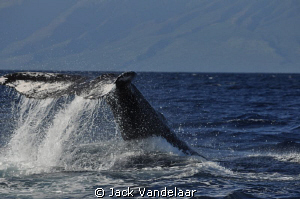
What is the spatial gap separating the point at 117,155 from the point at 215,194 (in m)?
1.88

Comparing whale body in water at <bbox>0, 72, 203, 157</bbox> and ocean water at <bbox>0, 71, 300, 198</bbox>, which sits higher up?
whale body in water at <bbox>0, 72, 203, 157</bbox>

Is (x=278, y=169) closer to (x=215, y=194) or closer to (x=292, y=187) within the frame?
(x=292, y=187)

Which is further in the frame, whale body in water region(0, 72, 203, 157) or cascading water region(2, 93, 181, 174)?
cascading water region(2, 93, 181, 174)

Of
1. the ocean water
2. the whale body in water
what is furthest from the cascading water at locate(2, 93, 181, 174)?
the whale body in water

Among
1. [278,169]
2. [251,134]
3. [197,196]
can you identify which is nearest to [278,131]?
[251,134]

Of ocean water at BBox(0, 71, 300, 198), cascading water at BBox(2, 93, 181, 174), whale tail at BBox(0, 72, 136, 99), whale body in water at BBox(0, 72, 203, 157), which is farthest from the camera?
cascading water at BBox(2, 93, 181, 174)

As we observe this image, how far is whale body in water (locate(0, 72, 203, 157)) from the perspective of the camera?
17.6 ft

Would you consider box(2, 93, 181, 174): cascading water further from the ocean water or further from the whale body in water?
the whale body in water

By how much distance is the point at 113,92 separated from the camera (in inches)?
240

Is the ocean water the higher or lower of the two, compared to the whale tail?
lower

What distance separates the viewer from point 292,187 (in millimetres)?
5844

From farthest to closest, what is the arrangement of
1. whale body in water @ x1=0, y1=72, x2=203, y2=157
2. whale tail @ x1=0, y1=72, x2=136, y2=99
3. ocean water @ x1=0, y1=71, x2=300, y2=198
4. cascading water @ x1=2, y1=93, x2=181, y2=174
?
cascading water @ x1=2, y1=93, x2=181, y2=174 → ocean water @ x1=0, y1=71, x2=300, y2=198 → whale body in water @ x1=0, y1=72, x2=203, y2=157 → whale tail @ x1=0, y1=72, x2=136, y2=99

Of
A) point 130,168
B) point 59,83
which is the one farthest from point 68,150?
point 59,83

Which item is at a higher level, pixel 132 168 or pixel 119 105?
pixel 119 105
